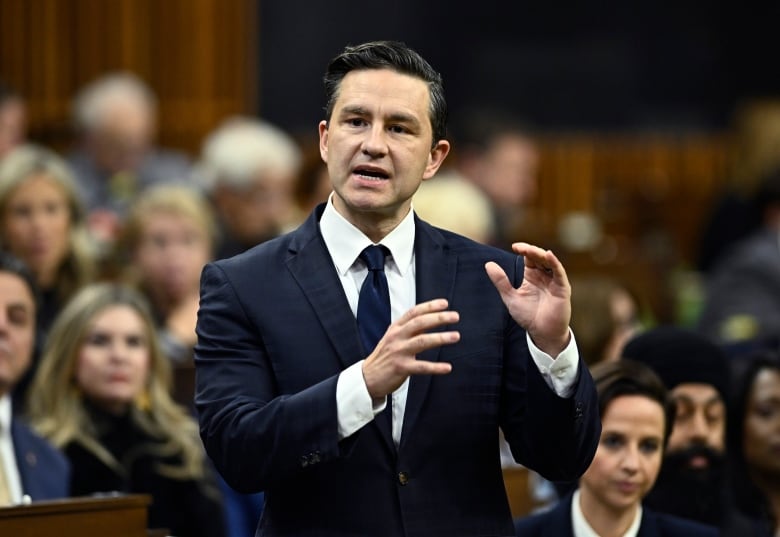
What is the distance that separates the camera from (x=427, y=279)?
3.04 metres

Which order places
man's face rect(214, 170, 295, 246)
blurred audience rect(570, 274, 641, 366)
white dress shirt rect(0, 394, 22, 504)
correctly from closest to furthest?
1. white dress shirt rect(0, 394, 22, 504)
2. blurred audience rect(570, 274, 641, 366)
3. man's face rect(214, 170, 295, 246)

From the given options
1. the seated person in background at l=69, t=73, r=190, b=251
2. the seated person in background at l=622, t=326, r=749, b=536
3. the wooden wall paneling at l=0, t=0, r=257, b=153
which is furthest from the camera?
the wooden wall paneling at l=0, t=0, r=257, b=153

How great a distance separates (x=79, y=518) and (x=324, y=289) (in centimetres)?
93

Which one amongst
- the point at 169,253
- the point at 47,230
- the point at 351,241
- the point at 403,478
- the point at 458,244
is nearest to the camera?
the point at 403,478

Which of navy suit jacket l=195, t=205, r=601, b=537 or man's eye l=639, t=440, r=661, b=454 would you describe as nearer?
navy suit jacket l=195, t=205, r=601, b=537

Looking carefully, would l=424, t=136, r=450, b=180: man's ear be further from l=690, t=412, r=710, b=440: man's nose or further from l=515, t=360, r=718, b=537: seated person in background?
l=690, t=412, r=710, b=440: man's nose

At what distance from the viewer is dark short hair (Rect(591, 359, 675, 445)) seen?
4180 millimetres

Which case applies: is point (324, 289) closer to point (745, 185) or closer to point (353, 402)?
point (353, 402)

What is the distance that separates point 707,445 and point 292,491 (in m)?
2.02

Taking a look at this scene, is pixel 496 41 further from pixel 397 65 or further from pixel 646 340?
pixel 397 65

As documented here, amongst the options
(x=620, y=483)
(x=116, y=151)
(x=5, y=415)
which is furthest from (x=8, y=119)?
(x=620, y=483)

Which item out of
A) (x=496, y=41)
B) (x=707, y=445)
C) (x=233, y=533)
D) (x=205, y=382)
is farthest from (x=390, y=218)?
(x=496, y=41)

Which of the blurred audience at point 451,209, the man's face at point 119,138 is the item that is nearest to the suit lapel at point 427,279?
the blurred audience at point 451,209

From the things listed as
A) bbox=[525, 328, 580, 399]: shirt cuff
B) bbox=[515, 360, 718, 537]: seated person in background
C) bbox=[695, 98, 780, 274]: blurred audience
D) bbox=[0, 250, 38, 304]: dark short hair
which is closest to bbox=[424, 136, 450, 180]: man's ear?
bbox=[525, 328, 580, 399]: shirt cuff
